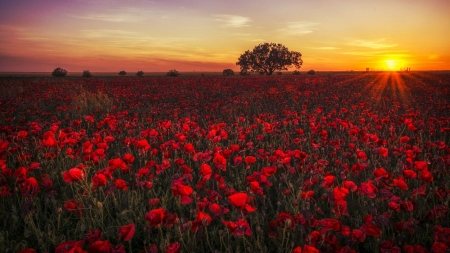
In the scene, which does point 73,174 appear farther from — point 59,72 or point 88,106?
point 59,72

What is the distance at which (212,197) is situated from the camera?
2211mm

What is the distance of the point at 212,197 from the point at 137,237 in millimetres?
873

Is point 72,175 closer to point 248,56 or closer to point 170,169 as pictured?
point 170,169

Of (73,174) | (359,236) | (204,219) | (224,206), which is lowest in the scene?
(224,206)

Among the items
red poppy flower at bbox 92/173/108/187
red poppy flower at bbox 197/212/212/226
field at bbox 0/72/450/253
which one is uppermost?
red poppy flower at bbox 92/173/108/187

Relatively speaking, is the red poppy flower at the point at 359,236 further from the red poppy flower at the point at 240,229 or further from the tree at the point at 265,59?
the tree at the point at 265,59

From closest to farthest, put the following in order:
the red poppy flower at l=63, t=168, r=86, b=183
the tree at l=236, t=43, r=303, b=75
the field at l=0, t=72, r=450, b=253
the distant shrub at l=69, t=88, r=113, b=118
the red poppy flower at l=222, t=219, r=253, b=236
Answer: the red poppy flower at l=222, t=219, r=253, b=236 → the field at l=0, t=72, r=450, b=253 → the red poppy flower at l=63, t=168, r=86, b=183 → the distant shrub at l=69, t=88, r=113, b=118 → the tree at l=236, t=43, r=303, b=75

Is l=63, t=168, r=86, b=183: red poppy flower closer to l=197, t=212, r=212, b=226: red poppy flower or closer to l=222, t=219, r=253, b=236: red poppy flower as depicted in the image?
l=197, t=212, r=212, b=226: red poppy flower

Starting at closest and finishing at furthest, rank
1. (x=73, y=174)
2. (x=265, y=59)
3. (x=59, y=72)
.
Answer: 1. (x=73, y=174)
2. (x=59, y=72)
3. (x=265, y=59)

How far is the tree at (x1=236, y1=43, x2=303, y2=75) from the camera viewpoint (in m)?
65.3

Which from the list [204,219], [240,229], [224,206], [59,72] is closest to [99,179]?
[204,219]

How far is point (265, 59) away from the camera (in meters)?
65.4

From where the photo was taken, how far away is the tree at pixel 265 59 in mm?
65312

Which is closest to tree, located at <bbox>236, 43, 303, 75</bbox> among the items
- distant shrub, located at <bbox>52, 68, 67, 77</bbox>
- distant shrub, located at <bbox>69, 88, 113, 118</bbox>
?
distant shrub, located at <bbox>52, 68, 67, 77</bbox>
